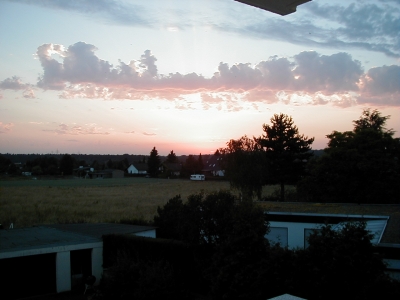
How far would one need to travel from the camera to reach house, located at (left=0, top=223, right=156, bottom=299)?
15852 millimetres

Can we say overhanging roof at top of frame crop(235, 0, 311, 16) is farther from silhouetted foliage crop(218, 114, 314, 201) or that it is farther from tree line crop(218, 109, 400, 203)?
silhouetted foliage crop(218, 114, 314, 201)

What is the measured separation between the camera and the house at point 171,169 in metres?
104

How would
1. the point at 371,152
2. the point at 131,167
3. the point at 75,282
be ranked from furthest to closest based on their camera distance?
the point at 131,167 → the point at 371,152 → the point at 75,282

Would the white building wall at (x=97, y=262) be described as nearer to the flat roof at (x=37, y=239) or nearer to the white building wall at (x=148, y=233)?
the flat roof at (x=37, y=239)

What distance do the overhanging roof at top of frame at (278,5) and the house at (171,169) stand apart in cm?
10102

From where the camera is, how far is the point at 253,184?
3603 centimetres

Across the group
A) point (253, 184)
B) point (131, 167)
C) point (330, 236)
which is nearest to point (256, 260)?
point (330, 236)

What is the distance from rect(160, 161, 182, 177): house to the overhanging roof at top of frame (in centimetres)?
10102

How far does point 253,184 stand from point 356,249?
1043 inches

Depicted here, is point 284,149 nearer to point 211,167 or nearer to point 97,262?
point 97,262

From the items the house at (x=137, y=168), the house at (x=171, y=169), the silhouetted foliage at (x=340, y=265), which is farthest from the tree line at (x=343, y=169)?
the house at (x=137, y=168)

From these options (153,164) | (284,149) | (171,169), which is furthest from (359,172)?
(153,164)

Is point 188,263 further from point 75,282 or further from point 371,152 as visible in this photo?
point 371,152

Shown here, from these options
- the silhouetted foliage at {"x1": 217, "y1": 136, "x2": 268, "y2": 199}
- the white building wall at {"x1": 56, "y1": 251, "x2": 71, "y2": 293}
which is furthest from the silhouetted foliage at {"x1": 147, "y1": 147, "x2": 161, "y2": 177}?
the white building wall at {"x1": 56, "y1": 251, "x2": 71, "y2": 293}
